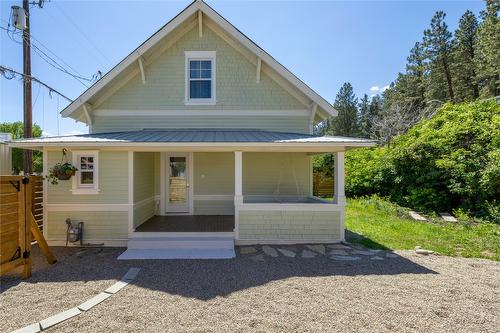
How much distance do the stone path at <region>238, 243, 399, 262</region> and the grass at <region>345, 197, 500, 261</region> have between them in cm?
65

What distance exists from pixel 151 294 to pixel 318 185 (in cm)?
1587

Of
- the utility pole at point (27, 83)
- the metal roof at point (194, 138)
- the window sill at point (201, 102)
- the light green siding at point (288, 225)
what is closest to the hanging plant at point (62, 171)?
the metal roof at point (194, 138)

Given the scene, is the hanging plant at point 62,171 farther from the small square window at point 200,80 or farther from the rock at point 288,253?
the rock at point 288,253

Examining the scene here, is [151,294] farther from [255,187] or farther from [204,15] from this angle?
[204,15]

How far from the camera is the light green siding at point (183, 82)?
30.7 ft

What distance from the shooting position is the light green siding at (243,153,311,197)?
9.77 meters

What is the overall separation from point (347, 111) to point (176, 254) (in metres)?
37.4

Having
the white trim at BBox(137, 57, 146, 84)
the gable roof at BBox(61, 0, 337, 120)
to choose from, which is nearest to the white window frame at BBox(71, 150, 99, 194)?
the gable roof at BBox(61, 0, 337, 120)

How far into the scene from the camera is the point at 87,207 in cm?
744

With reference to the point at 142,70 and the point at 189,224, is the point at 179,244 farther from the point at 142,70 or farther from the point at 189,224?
the point at 142,70

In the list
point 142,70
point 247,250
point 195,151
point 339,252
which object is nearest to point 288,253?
point 247,250

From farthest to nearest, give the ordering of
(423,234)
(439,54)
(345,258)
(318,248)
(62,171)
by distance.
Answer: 1. (439,54)
2. (423,234)
3. (318,248)
4. (62,171)
5. (345,258)

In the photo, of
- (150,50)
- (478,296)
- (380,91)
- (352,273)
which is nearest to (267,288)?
(352,273)

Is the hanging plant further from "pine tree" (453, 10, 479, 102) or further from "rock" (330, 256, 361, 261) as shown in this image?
"pine tree" (453, 10, 479, 102)
